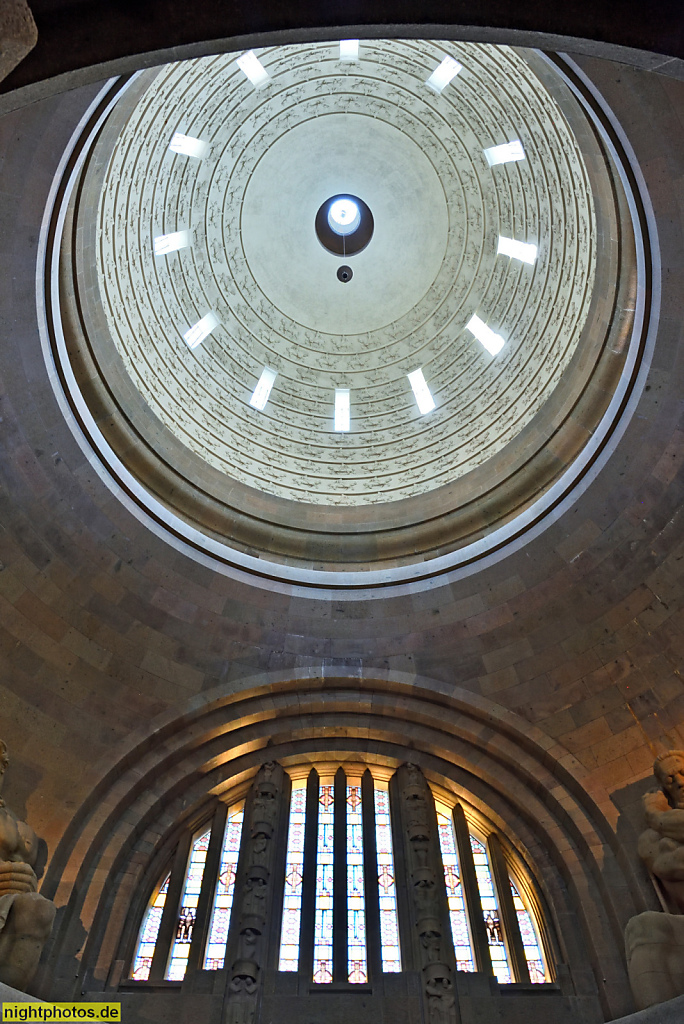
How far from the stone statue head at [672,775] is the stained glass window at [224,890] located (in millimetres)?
5303

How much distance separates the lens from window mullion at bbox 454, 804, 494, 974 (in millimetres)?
8125

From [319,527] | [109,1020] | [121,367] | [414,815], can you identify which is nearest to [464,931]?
[414,815]

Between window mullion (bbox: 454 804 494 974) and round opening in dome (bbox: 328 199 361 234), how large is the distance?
12759 millimetres

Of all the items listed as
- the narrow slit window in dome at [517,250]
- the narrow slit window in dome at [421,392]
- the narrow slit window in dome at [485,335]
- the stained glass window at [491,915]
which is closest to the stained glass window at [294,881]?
the stained glass window at [491,915]

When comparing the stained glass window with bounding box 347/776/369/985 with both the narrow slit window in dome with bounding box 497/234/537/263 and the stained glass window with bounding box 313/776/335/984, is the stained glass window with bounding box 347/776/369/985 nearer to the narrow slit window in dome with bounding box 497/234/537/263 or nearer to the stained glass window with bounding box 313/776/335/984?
the stained glass window with bounding box 313/776/335/984

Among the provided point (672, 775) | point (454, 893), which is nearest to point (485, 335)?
point (672, 775)

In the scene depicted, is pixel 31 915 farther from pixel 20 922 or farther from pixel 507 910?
pixel 507 910

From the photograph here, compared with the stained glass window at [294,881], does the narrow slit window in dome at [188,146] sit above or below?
above

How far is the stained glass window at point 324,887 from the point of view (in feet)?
26.6

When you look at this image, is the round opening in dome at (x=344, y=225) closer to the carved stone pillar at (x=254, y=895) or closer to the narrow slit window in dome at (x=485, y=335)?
the narrow slit window in dome at (x=485, y=335)

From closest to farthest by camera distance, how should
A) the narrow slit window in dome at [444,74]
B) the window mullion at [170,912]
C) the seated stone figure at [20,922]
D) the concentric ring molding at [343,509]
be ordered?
the seated stone figure at [20,922]
the window mullion at [170,912]
the concentric ring molding at [343,509]
the narrow slit window in dome at [444,74]

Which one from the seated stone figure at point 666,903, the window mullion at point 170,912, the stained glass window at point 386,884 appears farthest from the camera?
the stained glass window at point 386,884

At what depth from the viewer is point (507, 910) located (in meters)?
8.68

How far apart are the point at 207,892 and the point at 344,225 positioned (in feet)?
45.6
